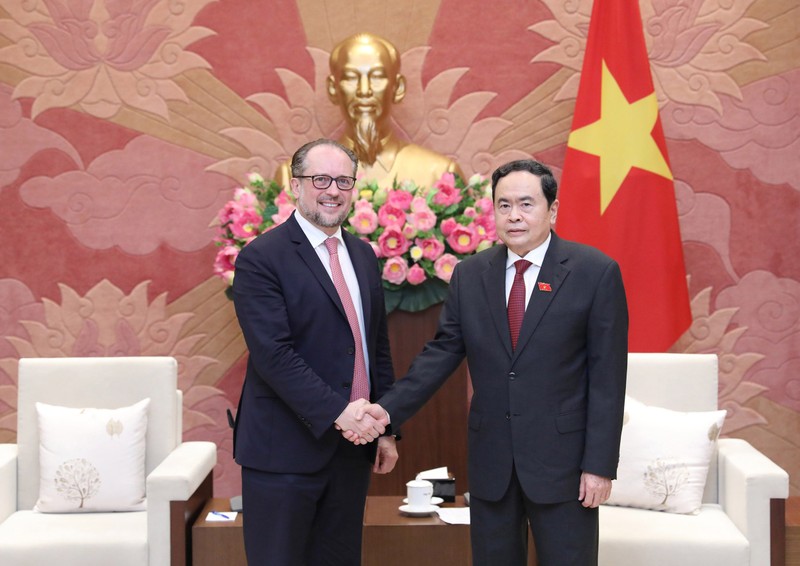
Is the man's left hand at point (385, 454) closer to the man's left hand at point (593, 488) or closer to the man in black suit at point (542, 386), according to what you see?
the man in black suit at point (542, 386)

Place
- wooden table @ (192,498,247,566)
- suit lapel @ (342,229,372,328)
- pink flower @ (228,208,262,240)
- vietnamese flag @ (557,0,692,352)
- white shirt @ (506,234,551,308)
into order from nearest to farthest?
1. white shirt @ (506,234,551,308)
2. suit lapel @ (342,229,372,328)
3. wooden table @ (192,498,247,566)
4. pink flower @ (228,208,262,240)
5. vietnamese flag @ (557,0,692,352)

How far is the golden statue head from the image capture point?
3.93 m

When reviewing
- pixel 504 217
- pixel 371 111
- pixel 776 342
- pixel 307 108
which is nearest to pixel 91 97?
pixel 307 108

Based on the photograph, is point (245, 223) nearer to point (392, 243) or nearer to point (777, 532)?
point (392, 243)

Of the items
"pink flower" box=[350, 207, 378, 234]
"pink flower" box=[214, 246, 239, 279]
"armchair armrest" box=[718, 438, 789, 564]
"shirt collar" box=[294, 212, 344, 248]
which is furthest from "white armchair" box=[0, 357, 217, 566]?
"armchair armrest" box=[718, 438, 789, 564]

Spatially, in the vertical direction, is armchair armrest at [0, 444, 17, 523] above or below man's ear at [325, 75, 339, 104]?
below

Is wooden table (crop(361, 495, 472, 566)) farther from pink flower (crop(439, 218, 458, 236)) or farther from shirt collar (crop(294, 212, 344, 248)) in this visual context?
pink flower (crop(439, 218, 458, 236))

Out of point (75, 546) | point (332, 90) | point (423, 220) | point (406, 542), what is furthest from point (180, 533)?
point (332, 90)

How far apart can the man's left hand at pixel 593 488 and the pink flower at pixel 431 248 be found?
4.80 feet

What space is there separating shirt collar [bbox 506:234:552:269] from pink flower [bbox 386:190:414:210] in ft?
4.09

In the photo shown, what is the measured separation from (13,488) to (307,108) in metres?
2.12

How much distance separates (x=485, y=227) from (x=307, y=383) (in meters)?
1.47

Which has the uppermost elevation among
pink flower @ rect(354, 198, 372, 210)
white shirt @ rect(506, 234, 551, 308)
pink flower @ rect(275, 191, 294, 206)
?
pink flower @ rect(275, 191, 294, 206)

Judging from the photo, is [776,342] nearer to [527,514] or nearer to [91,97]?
[527,514]
